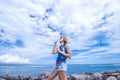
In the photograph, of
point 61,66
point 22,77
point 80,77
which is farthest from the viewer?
point 22,77

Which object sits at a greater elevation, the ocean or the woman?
the ocean

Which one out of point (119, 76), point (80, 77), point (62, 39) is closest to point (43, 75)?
point (80, 77)

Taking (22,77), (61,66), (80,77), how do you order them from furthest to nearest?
(22,77) → (80,77) → (61,66)

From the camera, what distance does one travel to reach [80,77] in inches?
601

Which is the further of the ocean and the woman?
the ocean

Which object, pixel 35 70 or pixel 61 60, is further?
pixel 35 70

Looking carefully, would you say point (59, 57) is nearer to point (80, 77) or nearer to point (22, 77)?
point (80, 77)

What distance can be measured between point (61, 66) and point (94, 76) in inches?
338

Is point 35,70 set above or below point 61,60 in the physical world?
above

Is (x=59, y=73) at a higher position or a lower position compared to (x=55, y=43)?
lower

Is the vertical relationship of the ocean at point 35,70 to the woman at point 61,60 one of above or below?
above

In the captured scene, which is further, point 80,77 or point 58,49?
point 80,77

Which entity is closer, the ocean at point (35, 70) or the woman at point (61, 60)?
the woman at point (61, 60)

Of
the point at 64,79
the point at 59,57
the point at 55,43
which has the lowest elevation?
the point at 64,79
